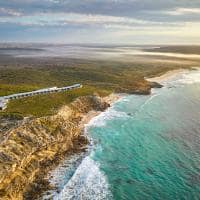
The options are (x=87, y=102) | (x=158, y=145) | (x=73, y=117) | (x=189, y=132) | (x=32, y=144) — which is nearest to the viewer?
(x=32, y=144)

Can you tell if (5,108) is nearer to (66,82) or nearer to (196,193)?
(196,193)

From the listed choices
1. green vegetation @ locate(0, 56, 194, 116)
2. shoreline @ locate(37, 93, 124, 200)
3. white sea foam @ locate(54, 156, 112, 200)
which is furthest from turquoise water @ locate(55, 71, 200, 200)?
green vegetation @ locate(0, 56, 194, 116)

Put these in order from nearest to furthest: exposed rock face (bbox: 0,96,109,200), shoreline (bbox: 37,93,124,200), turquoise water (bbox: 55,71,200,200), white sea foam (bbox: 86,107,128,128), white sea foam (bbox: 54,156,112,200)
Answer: exposed rock face (bbox: 0,96,109,200) → white sea foam (bbox: 54,156,112,200) → turquoise water (bbox: 55,71,200,200) → shoreline (bbox: 37,93,124,200) → white sea foam (bbox: 86,107,128,128)

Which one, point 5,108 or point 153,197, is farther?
point 5,108

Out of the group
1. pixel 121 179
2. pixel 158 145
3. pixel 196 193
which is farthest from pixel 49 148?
pixel 196 193

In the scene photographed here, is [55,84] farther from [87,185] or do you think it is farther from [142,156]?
[87,185]

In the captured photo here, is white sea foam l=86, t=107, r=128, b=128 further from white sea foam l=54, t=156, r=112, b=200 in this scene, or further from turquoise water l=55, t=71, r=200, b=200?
white sea foam l=54, t=156, r=112, b=200

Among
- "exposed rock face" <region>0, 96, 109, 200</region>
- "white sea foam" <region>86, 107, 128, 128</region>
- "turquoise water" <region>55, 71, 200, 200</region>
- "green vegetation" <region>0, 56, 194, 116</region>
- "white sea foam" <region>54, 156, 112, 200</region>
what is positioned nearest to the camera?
"exposed rock face" <region>0, 96, 109, 200</region>

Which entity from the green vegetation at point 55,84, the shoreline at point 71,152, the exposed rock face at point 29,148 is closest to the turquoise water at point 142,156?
the shoreline at point 71,152
